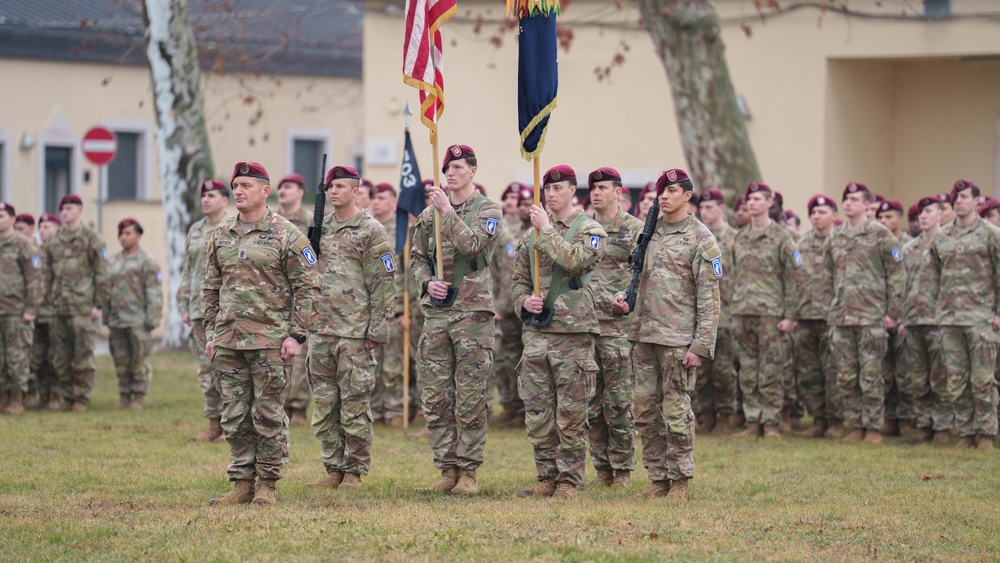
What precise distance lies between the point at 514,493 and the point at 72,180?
77.9 ft

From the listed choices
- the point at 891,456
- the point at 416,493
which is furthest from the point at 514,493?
the point at 891,456

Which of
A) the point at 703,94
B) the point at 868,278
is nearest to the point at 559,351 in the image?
the point at 868,278

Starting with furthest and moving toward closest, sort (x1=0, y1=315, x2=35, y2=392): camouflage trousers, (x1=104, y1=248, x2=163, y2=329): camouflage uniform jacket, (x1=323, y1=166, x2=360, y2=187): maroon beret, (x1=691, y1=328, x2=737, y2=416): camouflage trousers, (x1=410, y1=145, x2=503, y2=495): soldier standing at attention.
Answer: (x1=104, y1=248, x2=163, y2=329): camouflage uniform jacket, (x1=0, y1=315, x2=35, y2=392): camouflage trousers, (x1=691, y1=328, x2=737, y2=416): camouflage trousers, (x1=323, y1=166, x2=360, y2=187): maroon beret, (x1=410, y1=145, x2=503, y2=495): soldier standing at attention

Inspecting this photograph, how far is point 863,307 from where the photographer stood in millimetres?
14336

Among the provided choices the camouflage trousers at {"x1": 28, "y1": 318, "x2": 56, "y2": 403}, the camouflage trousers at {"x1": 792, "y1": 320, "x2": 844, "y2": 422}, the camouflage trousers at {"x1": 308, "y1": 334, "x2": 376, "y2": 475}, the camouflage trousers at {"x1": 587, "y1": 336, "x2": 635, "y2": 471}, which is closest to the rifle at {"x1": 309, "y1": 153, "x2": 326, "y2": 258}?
the camouflage trousers at {"x1": 308, "y1": 334, "x2": 376, "y2": 475}

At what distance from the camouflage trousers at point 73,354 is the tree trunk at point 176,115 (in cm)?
580

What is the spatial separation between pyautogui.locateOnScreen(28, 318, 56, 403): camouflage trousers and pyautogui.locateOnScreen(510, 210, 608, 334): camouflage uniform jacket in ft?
27.2

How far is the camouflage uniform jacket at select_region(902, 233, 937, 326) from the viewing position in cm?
1428

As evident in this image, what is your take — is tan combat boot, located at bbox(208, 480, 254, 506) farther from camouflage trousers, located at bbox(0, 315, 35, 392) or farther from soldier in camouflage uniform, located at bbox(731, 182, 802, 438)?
camouflage trousers, located at bbox(0, 315, 35, 392)

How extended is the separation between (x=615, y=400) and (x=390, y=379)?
197 inches

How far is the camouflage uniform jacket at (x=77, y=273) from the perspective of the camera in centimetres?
1667

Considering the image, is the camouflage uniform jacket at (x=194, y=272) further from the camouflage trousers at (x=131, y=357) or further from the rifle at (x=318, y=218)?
the camouflage trousers at (x=131, y=357)

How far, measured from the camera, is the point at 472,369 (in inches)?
420

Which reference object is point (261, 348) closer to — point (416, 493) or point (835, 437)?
→ point (416, 493)
